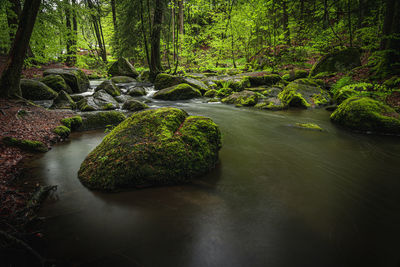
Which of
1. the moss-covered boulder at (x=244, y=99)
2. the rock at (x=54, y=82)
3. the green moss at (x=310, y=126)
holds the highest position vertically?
the rock at (x=54, y=82)

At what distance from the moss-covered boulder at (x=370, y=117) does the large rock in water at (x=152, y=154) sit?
5.05 meters

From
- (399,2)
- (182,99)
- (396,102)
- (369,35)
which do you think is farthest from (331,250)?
(369,35)

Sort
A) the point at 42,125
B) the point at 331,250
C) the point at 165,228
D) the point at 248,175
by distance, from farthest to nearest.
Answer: the point at 42,125
the point at 248,175
the point at 165,228
the point at 331,250

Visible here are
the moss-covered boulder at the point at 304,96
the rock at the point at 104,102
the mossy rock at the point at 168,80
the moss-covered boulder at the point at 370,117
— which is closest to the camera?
the moss-covered boulder at the point at 370,117

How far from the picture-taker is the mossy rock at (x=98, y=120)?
253 inches

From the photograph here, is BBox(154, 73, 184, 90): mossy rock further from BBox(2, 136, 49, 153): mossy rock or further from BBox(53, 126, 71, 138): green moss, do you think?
BBox(2, 136, 49, 153): mossy rock

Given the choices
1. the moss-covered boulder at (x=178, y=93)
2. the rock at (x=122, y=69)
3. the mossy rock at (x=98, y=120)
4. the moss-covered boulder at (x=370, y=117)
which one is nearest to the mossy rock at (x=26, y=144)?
the mossy rock at (x=98, y=120)

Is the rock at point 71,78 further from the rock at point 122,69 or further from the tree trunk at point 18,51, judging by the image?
the tree trunk at point 18,51

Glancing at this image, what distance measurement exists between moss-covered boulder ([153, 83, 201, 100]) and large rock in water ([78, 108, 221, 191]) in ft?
26.5

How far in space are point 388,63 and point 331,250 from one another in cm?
978

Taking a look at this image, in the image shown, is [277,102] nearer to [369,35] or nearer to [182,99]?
[182,99]

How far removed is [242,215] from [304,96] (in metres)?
9.02

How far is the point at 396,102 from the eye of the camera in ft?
22.1

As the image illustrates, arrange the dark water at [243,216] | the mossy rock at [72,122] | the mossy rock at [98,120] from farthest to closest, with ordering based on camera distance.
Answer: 1. the mossy rock at [98,120]
2. the mossy rock at [72,122]
3. the dark water at [243,216]
